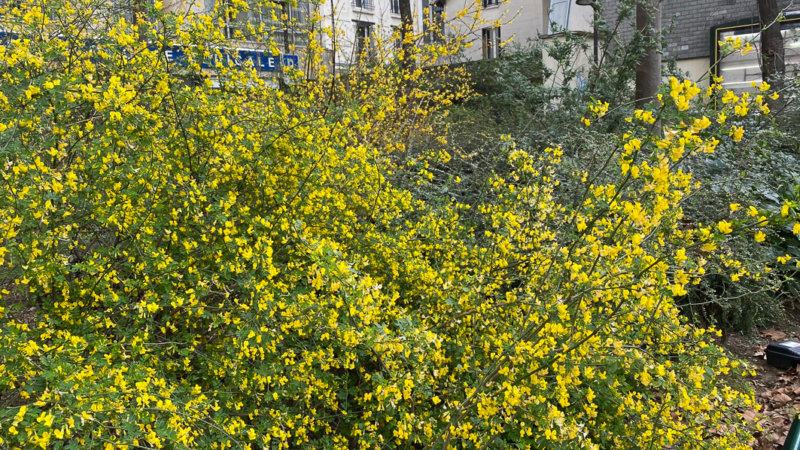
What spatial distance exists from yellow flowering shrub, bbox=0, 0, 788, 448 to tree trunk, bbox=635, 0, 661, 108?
15.9ft

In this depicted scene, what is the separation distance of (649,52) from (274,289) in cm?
665

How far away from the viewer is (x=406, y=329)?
2096 mm

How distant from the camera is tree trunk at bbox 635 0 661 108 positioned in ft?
22.7

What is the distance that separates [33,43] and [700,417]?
11.6 ft

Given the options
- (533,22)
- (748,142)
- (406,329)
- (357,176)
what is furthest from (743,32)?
(406,329)

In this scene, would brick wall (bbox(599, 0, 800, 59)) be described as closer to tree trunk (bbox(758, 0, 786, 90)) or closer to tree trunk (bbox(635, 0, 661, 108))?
tree trunk (bbox(758, 0, 786, 90))

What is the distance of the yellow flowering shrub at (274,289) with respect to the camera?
198 cm

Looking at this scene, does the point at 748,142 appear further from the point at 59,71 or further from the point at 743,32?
the point at 743,32

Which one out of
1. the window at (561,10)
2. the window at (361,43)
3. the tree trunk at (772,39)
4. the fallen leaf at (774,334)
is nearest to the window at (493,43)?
the window at (561,10)

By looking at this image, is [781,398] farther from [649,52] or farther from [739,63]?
[739,63]

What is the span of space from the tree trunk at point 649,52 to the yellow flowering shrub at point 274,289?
483 cm

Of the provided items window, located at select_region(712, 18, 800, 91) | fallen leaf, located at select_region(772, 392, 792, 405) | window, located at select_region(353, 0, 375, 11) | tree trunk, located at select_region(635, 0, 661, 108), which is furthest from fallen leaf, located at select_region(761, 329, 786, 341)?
window, located at select_region(353, 0, 375, 11)

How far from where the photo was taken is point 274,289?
251 centimetres

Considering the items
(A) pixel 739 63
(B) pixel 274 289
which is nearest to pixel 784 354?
(B) pixel 274 289
